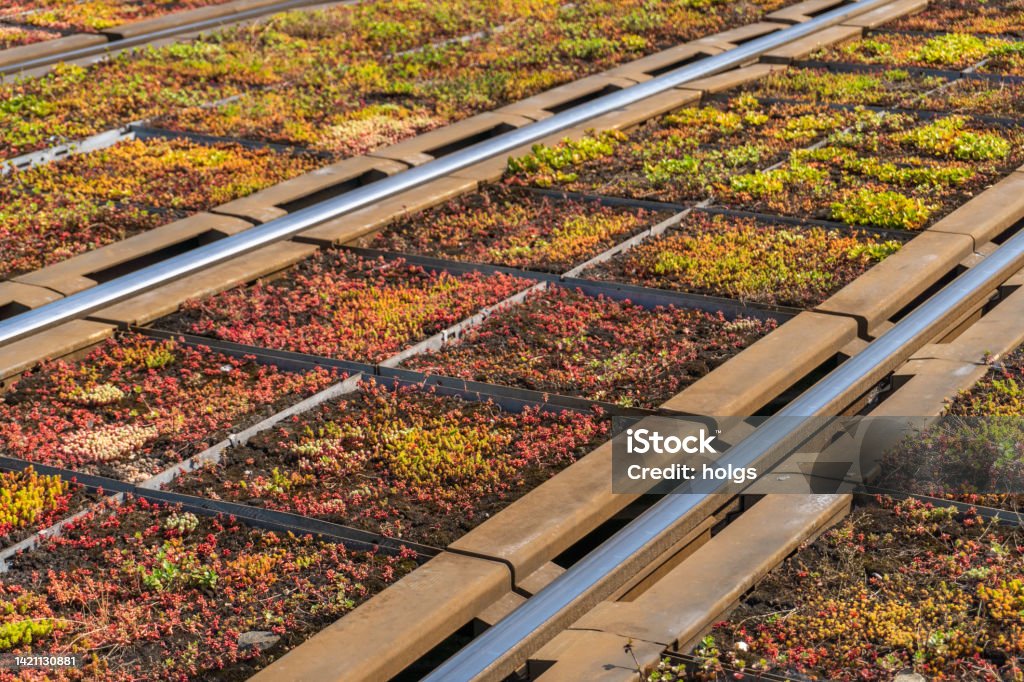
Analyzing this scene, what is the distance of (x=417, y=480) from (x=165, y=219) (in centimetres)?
513

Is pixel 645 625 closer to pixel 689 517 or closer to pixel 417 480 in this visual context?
pixel 689 517

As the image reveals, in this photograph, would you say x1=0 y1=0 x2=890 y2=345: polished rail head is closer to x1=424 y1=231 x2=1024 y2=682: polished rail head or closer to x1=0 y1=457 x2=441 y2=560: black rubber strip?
x1=0 y1=457 x2=441 y2=560: black rubber strip

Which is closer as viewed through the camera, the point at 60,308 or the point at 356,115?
the point at 60,308

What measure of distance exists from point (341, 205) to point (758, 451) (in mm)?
5306

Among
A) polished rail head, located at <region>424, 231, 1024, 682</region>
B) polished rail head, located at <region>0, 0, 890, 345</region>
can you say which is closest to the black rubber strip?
polished rail head, located at <region>424, 231, 1024, 682</region>

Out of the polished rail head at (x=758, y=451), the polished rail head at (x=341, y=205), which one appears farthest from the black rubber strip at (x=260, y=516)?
the polished rail head at (x=341, y=205)

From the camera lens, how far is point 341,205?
11023 millimetres

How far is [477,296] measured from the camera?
9.20m

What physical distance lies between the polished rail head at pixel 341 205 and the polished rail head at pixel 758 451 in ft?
15.3

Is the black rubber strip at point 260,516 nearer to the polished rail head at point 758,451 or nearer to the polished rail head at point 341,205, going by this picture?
the polished rail head at point 758,451

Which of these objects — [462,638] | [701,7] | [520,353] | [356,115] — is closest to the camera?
[462,638]

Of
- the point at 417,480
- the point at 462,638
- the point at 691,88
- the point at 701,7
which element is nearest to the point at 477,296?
the point at 417,480

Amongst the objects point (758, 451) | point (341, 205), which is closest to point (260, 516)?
point (758, 451)

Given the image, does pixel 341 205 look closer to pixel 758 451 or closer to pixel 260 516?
pixel 260 516
